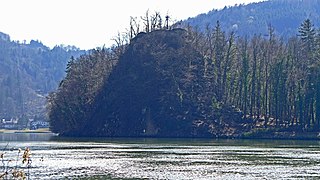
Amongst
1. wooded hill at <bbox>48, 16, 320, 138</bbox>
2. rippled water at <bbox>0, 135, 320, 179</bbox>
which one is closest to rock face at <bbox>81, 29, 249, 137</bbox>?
wooded hill at <bbox>48, 16, 320, 138</bbox>

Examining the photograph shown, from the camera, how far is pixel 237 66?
130m

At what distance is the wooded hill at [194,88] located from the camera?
381 feet

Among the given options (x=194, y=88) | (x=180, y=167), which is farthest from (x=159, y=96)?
(x=180, y=167)

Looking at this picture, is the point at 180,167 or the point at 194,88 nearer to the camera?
the point at 180,167

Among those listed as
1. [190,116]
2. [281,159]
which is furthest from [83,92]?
[281,159]

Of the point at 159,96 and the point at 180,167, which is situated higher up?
the point at 159,96

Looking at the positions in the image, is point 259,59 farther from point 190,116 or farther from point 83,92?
point 83,92

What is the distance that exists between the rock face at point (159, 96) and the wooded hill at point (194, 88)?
0.63 ft

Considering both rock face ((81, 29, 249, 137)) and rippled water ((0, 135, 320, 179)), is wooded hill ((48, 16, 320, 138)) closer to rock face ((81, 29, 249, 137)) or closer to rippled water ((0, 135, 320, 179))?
rock face ((81, 29, 249, 137))


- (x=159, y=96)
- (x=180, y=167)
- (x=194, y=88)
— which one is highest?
(x=194, y=88)

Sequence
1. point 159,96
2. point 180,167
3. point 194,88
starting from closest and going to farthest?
1. point 180,167
2. point 194,88
3. point 159,96

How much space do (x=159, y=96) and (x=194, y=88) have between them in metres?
7.21

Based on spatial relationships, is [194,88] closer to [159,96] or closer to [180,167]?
[159,96]

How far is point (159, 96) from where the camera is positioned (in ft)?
442
